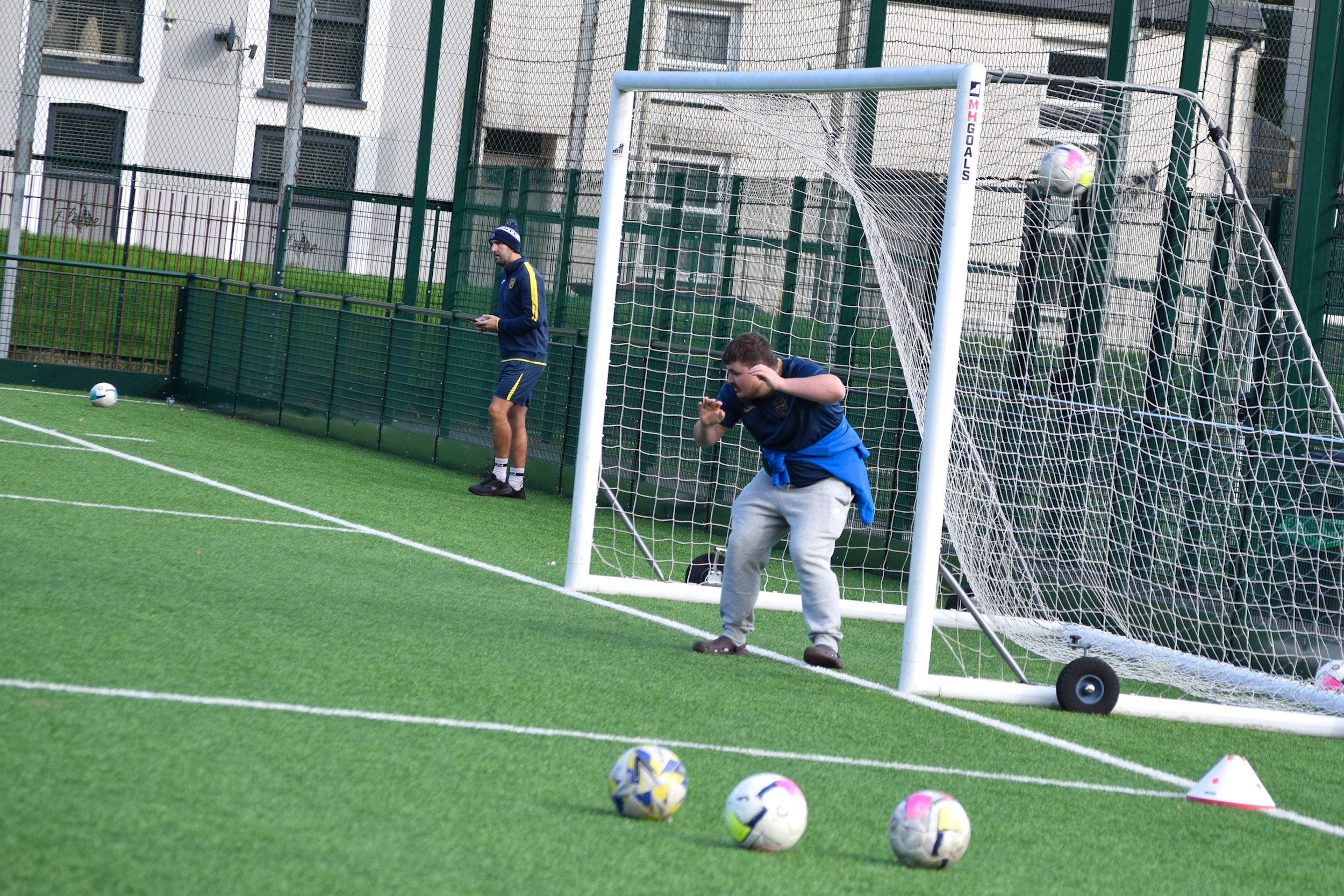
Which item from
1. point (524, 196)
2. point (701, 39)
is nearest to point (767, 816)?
point (701, 39)

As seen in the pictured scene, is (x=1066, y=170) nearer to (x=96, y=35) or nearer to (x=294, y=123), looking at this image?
(x=294, y=123)

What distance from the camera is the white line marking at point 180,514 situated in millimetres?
8711

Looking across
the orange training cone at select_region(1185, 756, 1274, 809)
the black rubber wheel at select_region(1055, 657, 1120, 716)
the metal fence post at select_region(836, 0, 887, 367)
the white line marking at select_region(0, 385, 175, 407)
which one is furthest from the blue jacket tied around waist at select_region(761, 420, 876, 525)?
the white line marking at select_region(0, 385, 175, 407)

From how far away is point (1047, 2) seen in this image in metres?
11.0

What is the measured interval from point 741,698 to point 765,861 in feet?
6.46

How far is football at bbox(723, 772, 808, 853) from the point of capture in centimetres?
398

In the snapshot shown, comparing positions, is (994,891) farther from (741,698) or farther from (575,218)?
(575,218)

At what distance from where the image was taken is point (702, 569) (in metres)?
8.59

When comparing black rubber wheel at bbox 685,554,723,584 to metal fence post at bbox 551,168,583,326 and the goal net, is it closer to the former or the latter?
the goal net

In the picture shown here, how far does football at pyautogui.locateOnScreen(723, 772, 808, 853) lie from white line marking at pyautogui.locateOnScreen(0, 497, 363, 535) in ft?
17.7

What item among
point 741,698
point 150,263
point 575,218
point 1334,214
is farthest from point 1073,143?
point 150,263

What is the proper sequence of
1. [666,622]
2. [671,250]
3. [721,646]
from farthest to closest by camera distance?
[671,250]
[666,622]
[721,646]

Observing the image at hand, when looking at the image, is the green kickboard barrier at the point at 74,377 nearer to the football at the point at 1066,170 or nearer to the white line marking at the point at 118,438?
the white line marking at the point at 118,438

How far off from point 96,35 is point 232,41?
90.1 inches
